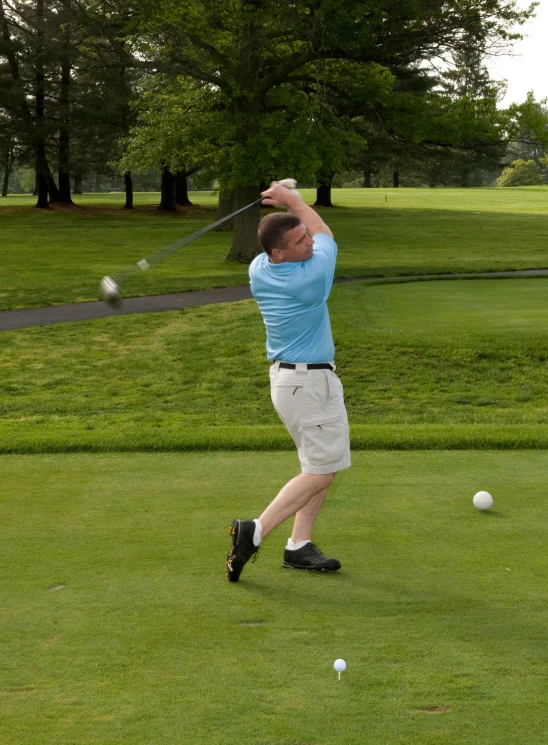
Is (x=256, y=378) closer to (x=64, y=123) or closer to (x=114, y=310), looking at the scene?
(x=114, y=310)

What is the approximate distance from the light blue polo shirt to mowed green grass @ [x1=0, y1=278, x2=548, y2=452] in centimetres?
316

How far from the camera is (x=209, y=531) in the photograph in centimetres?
590

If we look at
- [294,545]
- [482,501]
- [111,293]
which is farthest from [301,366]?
[482,501]

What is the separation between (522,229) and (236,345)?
1322 inches

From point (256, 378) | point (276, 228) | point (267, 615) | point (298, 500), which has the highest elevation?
point (276, 228)

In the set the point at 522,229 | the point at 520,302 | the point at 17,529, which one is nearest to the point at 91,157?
the point at 522,229

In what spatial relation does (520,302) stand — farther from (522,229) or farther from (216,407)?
(522,229)

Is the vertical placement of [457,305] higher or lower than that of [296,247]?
lower

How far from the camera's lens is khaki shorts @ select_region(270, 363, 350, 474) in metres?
5.45

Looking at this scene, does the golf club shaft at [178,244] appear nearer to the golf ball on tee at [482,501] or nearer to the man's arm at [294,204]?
the man's arm at [294,204]

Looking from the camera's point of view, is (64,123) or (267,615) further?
(64,123)

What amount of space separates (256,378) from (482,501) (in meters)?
7.75

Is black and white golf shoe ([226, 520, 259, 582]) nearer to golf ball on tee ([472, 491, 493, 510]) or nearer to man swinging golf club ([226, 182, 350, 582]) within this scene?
man swinging golf club ([226, 182, 350, 582])

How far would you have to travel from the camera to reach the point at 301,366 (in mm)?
5445
